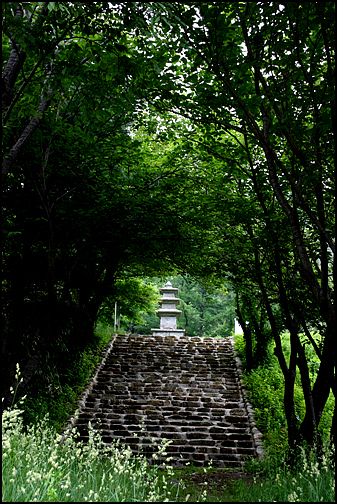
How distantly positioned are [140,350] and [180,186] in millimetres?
9284

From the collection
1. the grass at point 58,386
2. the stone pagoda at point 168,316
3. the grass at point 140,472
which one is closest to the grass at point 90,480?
the grass at point 140,472

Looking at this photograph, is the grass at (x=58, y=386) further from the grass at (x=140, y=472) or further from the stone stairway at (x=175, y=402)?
the stone stairway at (x=175, y=402)

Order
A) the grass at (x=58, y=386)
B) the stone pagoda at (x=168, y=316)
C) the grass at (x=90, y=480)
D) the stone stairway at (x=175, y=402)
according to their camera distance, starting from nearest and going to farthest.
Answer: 1. the grass at (x=90, y=480)
2. the grass at (x=58, y=386)
3. the stone stairway at (x=175, y=402)
4. the stone pagoda at (x=168, y=316)

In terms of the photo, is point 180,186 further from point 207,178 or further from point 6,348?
point 6,348

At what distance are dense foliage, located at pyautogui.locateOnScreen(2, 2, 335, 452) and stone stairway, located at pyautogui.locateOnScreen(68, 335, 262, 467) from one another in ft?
5.93

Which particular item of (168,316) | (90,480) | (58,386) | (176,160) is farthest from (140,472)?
(168,316)

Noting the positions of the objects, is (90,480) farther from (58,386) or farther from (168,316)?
(168,316)

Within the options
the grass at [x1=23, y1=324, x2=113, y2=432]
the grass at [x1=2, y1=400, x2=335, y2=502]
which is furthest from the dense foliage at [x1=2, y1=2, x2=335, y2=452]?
the grass at [x1=2, y1=400, x2=335, y2=502]

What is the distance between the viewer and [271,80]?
4555 millimetres

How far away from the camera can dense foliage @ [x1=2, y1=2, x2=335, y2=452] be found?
4039 millimetres

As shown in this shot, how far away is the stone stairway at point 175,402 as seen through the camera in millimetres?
9141

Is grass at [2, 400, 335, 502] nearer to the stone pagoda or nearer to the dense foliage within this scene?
the dense foliage

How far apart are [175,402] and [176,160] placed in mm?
7392

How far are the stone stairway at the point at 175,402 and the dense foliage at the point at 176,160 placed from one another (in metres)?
1.81
